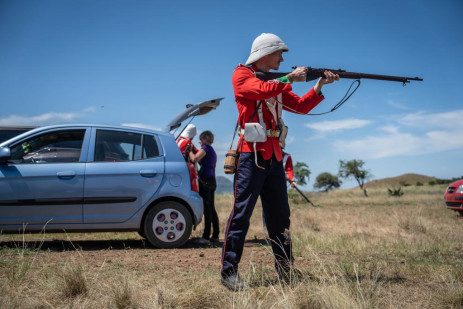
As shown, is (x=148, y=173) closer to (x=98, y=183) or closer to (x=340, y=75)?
(x=98, y=183)

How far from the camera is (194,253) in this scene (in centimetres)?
620

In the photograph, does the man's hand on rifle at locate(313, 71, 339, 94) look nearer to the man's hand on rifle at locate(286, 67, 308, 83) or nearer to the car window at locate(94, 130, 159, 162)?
the man's hand on rifle at locate(286, 67, 308, 83)

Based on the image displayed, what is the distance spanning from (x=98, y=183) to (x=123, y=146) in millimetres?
697

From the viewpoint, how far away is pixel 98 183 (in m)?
6.50

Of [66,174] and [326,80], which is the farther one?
[66,174]

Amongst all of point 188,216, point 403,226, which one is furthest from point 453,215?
point 188,216

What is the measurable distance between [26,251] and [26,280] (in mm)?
1767

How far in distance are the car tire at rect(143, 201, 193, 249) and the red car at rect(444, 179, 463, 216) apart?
28.0ft

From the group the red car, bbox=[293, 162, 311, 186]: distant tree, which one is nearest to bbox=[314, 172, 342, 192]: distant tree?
bbox=[293, 162, 311, 186]: distant tree

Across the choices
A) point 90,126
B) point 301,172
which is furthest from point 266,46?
point 301,172

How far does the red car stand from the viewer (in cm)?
A: 1216

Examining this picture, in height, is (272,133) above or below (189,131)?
below

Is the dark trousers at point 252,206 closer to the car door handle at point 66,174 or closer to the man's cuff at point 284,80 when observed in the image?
the man's cuff at point 284,80

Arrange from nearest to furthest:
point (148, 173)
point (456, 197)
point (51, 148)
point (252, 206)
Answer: point (252, 206) → point (51, 148) → point (148, 173) → point (456, 197)
